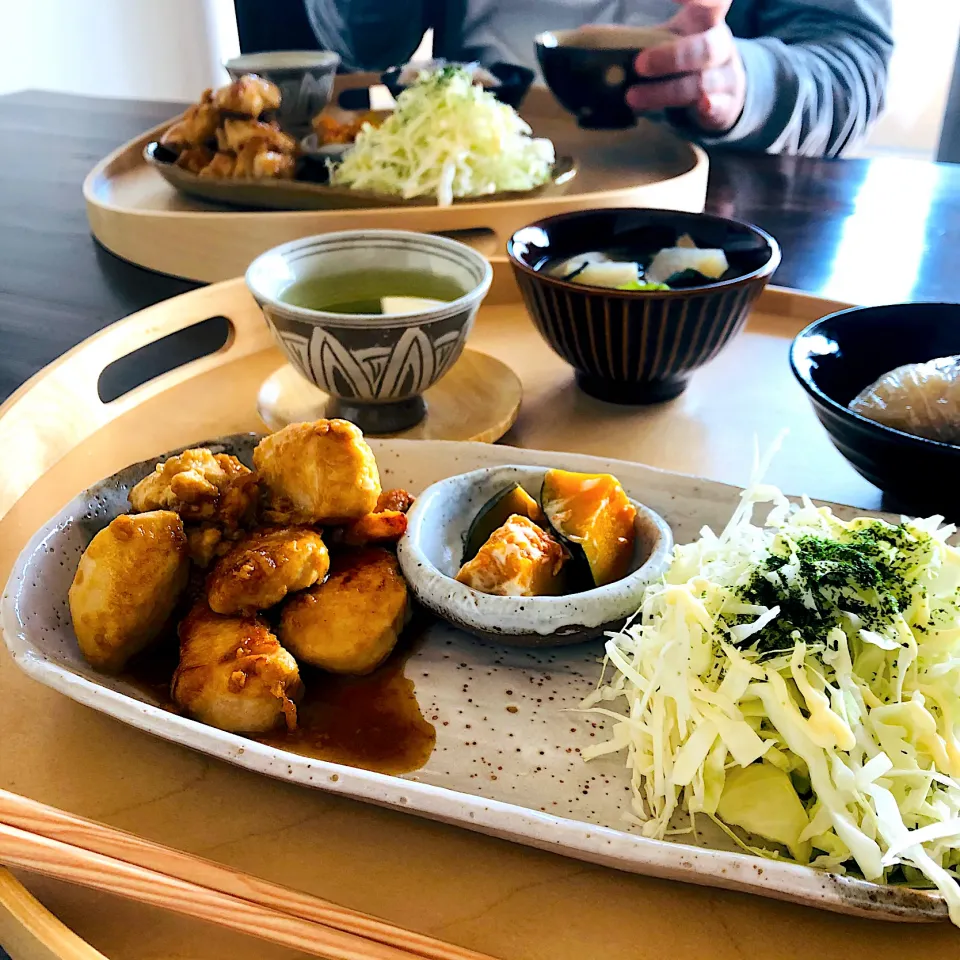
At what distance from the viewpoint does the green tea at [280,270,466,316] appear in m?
1.39

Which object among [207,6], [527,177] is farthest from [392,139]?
[207,6]

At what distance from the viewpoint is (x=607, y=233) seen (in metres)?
1.55

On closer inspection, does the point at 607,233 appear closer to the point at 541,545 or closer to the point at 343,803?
the point at 541,545

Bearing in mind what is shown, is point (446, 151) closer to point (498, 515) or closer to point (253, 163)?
point (253, 163)

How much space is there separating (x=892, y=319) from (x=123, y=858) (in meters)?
1.19

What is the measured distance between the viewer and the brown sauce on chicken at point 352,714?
2.76 feet

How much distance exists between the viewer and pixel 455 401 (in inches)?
56.7

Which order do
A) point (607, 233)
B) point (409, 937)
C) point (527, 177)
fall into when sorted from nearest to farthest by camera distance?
point (409, 937) < point (607, 233) < point (527, 177)

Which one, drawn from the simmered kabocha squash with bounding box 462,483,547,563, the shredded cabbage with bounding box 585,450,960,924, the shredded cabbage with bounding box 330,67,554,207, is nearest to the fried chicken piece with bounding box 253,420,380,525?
the simmered kabocha squash with bounding box 462,483,547,563

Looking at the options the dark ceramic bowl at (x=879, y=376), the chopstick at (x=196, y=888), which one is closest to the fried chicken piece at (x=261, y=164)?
the dark ceramic bowl at (x=879, y=376)

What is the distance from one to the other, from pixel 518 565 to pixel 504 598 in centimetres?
4

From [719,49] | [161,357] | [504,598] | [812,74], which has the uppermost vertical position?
[719,49]

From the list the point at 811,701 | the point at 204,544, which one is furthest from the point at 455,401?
the point at 811,701

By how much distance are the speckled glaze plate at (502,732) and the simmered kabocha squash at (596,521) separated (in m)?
0.08
